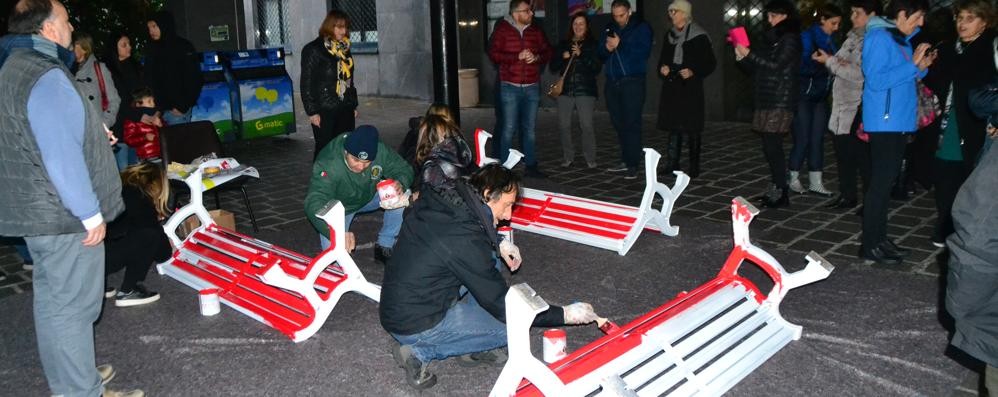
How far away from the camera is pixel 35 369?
458 centimetres

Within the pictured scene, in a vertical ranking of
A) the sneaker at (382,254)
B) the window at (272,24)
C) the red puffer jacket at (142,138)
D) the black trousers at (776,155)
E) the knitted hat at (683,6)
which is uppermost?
the window at (272,24)

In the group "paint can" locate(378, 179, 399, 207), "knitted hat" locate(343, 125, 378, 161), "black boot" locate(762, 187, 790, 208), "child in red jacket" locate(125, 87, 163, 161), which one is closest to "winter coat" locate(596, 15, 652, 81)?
"black boot" locate(762, 187, 790, 208)

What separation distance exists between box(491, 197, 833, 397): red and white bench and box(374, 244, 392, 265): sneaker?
244 centimetres

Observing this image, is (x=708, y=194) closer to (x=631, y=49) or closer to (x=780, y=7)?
(x=631, y=49)

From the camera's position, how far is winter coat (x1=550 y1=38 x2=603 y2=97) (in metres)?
9.18

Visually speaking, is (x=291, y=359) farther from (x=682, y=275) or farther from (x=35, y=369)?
(x=682, y=275)

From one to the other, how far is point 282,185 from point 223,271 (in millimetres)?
3703

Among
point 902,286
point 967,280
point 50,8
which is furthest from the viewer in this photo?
point 902,286

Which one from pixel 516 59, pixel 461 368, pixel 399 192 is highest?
pixel 516 59

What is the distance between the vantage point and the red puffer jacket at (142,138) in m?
7.72

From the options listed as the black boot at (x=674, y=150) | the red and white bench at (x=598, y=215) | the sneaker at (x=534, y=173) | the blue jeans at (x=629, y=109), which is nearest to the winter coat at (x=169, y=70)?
the sneaker at (x=534, y=173)

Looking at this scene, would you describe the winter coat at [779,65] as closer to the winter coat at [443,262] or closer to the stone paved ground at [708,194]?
the stone paved ground at [708,194]

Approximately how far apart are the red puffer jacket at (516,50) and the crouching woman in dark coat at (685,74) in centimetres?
130

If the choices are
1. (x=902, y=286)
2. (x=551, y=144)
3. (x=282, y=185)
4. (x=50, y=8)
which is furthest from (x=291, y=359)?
(x=551, y=144)
